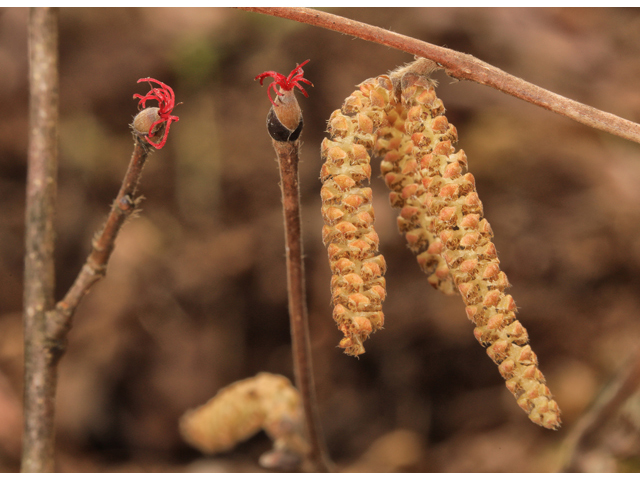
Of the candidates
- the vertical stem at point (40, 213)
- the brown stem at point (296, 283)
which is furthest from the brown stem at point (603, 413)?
the vertical stem at point (40, 213)

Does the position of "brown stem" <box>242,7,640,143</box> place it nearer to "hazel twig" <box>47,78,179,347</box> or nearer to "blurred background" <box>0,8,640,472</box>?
"hazel twig" <box>47,78,179,347</box>

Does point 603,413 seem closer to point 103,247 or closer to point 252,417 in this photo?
point 252,417

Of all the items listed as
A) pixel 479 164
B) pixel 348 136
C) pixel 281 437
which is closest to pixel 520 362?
pixel 348 136

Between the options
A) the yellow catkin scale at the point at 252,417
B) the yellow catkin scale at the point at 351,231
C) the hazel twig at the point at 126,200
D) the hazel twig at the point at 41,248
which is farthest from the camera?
the yellow catkin scale at the point at 252,417

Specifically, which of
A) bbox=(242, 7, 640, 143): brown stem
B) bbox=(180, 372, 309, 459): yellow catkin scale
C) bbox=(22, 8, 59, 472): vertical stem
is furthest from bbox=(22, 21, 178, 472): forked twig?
bbox=(242, 7, 640, 143): brown stem

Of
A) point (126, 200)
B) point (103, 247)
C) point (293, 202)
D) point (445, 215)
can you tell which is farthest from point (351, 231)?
point (103, 247)

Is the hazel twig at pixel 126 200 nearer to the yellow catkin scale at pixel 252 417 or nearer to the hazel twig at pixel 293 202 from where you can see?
the hazel twig at pixel 293 202

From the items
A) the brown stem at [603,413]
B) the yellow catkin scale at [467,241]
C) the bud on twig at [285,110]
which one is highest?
the bud on twig at [285,110]
